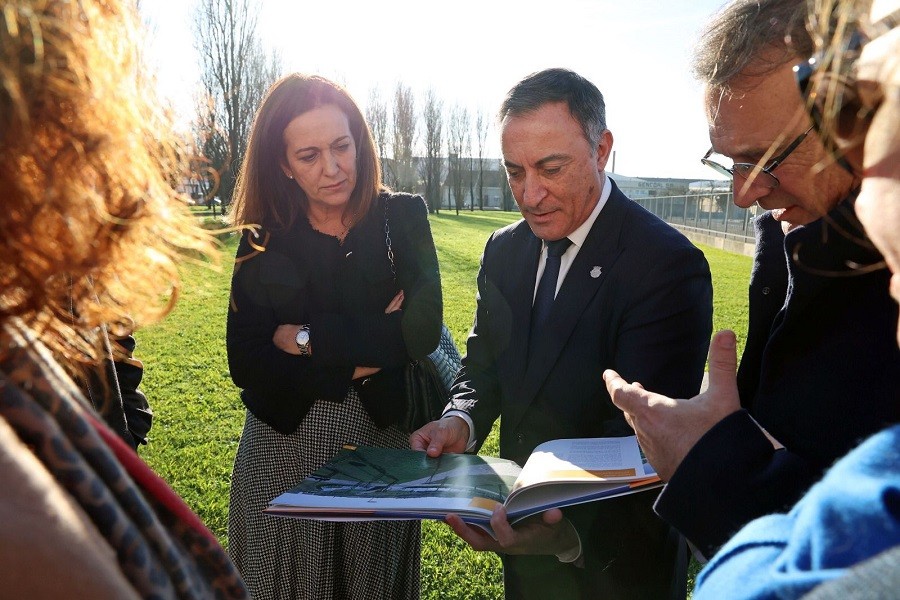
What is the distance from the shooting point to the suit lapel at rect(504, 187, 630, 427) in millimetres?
2305

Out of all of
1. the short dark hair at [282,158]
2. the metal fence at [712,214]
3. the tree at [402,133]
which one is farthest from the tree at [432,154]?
the short dark hair at [282,158]

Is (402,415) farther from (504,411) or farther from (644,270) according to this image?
(644,270)

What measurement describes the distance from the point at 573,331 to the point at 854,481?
1.67 m

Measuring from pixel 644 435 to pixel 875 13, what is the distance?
97 cm

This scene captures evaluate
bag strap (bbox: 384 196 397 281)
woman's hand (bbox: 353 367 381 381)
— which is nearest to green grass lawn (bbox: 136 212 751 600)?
woman's hand (bbox: 353 367 381 381)

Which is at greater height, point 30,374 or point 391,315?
point 30,374

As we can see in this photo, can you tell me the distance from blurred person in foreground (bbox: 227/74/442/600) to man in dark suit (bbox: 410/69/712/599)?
1.13 feet

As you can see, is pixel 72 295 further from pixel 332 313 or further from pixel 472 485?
pixel 332 313

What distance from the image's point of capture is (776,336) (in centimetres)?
156

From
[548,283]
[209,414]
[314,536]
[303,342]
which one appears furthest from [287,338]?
[209,414]

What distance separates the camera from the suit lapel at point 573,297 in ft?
7.56

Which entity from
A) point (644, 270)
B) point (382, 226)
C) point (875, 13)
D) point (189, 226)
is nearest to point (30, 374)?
point (189, 226)

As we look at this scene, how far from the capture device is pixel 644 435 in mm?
1477

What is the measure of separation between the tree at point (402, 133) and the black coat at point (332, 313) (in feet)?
161
